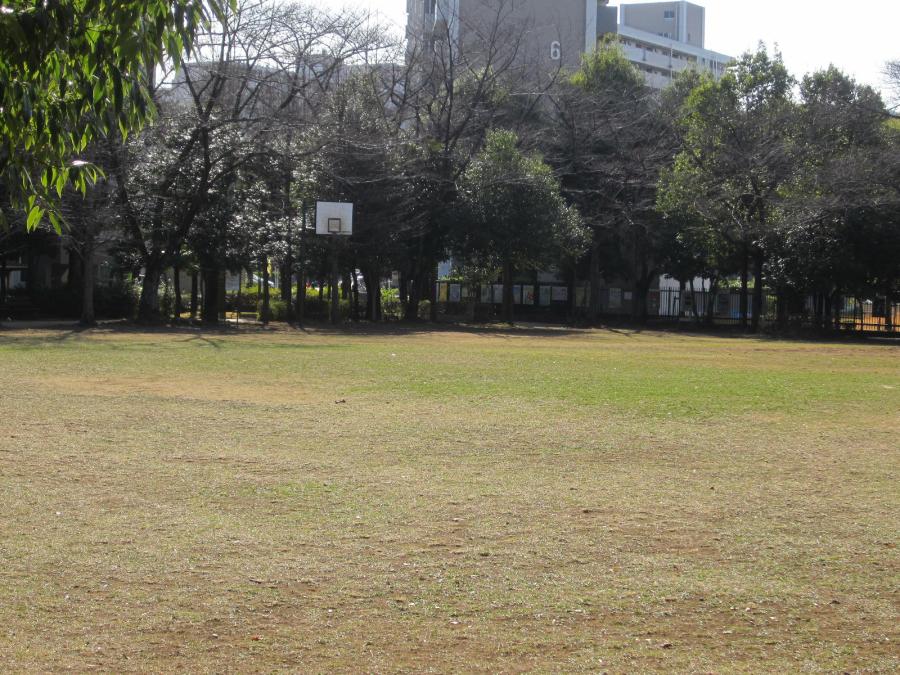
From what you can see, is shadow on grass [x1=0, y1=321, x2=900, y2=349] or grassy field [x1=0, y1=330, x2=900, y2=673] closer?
grassy field [x1=0, y1=330, x2=900, y2=673]

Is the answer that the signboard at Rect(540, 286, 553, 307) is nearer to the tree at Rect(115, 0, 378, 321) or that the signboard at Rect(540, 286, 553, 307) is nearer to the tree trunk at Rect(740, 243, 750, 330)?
the tree trunk at Rect(740, 243, 750, 330)

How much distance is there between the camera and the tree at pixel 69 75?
3.98 m

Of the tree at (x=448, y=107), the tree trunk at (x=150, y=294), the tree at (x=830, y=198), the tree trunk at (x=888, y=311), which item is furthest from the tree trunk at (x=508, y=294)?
the tree trunk at (x=150, y=294)

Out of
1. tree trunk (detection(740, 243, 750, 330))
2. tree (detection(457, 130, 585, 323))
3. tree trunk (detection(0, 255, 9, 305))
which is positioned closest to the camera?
tree trunk (detection(0, 255, 9, 305))

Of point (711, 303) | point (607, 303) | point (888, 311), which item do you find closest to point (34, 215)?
point (888, 311)

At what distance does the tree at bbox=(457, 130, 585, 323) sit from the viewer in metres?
38.1

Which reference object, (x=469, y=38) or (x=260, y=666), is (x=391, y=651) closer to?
(x=260, y=666)

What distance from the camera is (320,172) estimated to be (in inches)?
1405

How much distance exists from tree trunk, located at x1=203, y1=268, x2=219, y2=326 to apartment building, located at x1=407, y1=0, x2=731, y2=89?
43.3 ft

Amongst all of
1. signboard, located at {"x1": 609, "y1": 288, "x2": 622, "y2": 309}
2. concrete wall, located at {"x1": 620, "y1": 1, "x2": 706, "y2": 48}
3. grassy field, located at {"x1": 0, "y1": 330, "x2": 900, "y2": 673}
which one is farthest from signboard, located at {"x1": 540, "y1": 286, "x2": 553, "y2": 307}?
concrete wall, located at {"x1": 620, "y1": 1, "x2": 706, "y2": 48}

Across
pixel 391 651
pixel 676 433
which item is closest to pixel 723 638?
pixel 391 651

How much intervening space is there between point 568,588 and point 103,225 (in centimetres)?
2721

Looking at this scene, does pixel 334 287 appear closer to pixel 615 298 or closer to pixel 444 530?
pixel 615 298

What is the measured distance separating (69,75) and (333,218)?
30.8m
